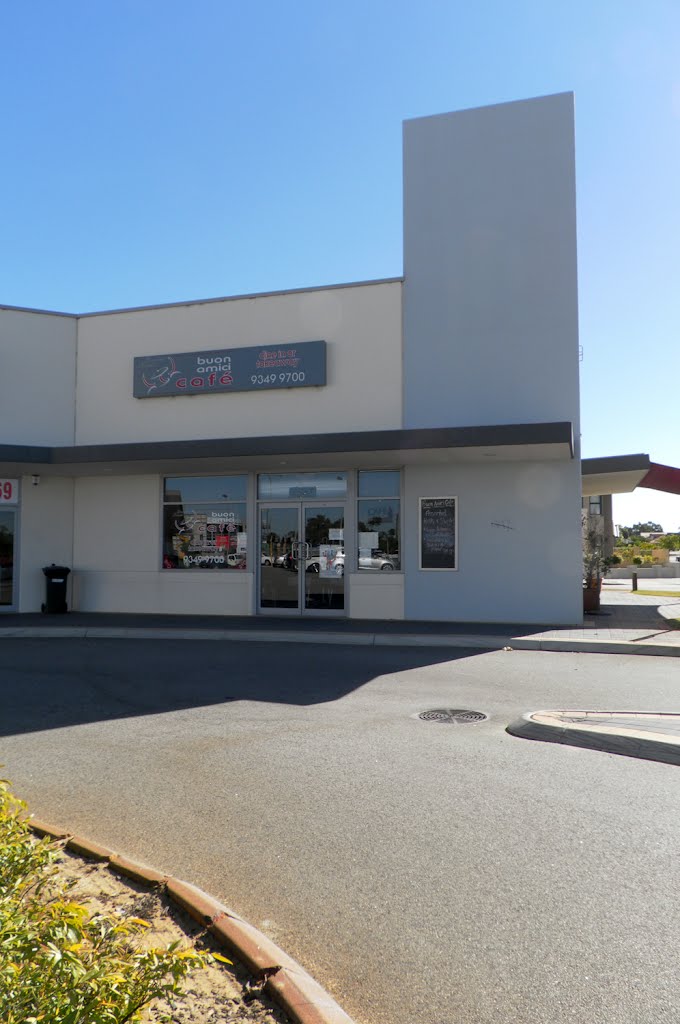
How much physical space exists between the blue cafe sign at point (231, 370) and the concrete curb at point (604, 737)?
11186mm

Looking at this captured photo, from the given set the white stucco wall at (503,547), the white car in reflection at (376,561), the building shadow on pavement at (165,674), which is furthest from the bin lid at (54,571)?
the white stucco wall at (503,547)

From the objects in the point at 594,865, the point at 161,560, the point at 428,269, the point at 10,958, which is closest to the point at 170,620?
the point at 161,560

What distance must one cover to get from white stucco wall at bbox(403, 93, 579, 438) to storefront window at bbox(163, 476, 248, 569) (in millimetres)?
4426

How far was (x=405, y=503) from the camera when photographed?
16.5 metres

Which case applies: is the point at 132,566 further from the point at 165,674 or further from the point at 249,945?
the point at 249,945

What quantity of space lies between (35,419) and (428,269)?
9.76 metres

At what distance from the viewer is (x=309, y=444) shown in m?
15.1

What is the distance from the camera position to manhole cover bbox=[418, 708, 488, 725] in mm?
7762

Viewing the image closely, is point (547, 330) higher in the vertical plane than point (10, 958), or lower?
higher

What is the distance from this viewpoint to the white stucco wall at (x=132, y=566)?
17766mm

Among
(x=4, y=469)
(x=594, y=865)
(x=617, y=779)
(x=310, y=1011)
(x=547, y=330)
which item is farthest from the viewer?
(x=4, y=469)

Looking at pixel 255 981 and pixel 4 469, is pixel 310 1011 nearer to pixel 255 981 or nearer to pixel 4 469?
pixel 255 981

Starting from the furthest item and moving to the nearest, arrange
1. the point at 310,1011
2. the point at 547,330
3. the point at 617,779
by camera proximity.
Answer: the point at 547,330 < the point at 617,779 < the point at 310,1011

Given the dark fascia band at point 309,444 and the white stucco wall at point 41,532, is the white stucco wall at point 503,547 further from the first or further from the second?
the white stucco wall at point 41,532
